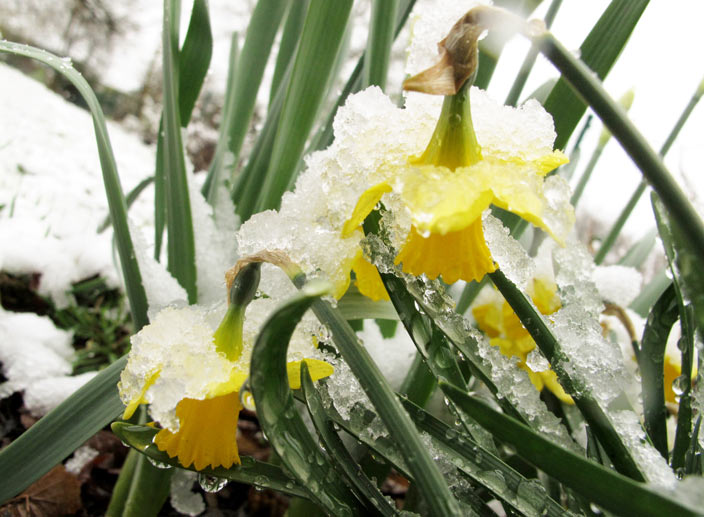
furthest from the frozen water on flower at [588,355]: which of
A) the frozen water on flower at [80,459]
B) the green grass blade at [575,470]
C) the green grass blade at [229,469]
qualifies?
the frozen water on flower at [80,459]

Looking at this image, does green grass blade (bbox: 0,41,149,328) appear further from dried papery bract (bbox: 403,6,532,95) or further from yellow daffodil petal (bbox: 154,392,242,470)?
dried papery bract (bbox: 403,6,532,95)

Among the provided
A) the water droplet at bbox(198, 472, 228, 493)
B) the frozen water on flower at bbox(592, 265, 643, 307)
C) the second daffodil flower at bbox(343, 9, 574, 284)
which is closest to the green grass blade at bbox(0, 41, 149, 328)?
the water droplet at bbox(198, 472, 228, 493)

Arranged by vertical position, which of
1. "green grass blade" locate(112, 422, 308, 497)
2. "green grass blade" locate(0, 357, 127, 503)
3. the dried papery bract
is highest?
the dried papery bract

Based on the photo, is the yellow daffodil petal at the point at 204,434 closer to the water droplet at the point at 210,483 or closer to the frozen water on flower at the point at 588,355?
the water droplet at the point at 210,483

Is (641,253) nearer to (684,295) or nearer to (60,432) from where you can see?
(684,295)

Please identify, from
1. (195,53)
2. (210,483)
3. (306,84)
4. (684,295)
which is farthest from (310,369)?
(195,53)
